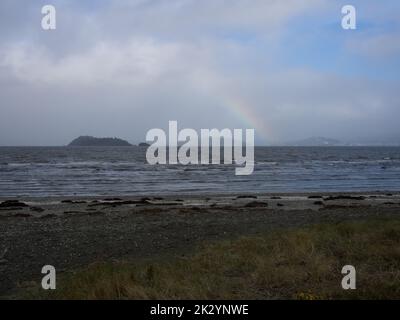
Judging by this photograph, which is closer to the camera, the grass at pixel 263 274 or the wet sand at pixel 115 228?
the grass at pixel 263 274

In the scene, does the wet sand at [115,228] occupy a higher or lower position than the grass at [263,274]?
lower

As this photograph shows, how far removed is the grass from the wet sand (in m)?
2.32

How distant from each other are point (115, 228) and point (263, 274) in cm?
913

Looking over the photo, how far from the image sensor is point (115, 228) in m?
15.4

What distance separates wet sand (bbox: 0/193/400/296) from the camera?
35.9ft

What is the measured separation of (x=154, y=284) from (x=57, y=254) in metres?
5.66

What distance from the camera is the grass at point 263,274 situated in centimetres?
621

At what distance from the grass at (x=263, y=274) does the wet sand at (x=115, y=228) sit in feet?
7.61

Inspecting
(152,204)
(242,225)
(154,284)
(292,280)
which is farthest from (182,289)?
(152,204)

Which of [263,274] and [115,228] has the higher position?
[263,274]

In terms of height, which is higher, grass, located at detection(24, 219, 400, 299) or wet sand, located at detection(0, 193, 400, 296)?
grass, located at detection(24, 219, 400, 299)

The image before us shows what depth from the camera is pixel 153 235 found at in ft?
45.9

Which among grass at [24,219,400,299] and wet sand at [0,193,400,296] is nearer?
grass at [24,219,400,299]
